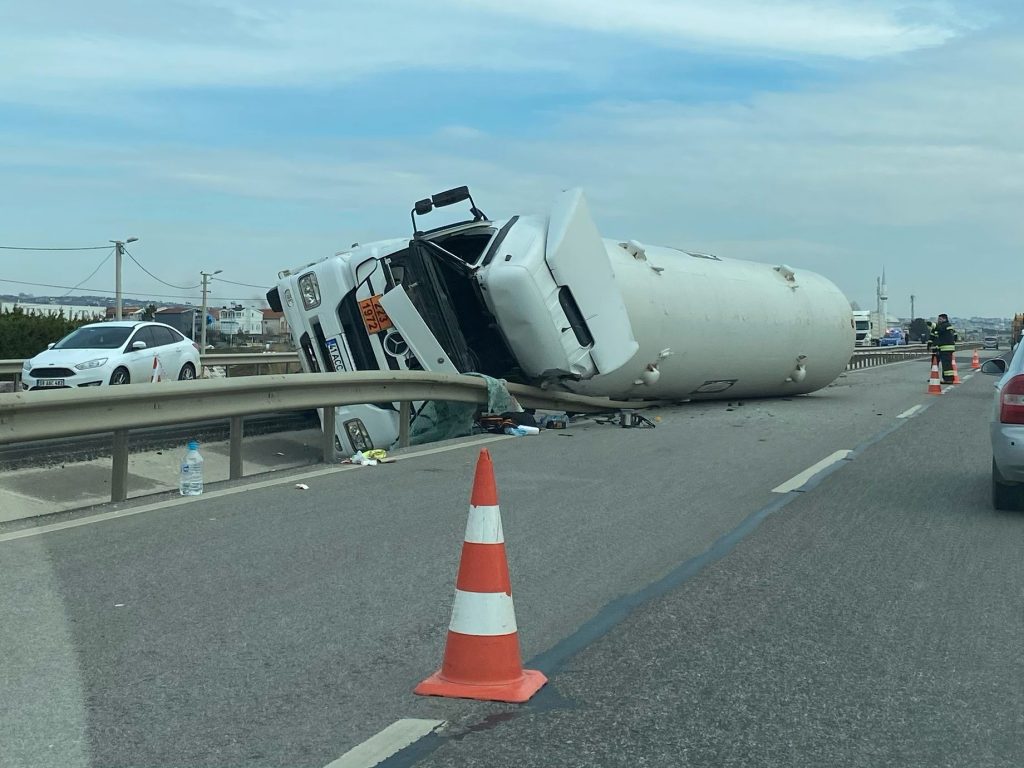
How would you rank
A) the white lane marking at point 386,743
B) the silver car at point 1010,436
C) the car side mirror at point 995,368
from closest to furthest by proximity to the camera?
the white lane marking at point 386,743 < the silver car at point 1010,436 < the car side mirror at point 995,368

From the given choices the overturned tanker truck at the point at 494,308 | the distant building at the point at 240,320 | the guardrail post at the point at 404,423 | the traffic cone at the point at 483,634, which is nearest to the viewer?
the traffic cone at the point at 483,634

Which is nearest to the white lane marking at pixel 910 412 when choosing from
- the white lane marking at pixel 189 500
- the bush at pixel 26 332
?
the white lane marking at pixel 189 500

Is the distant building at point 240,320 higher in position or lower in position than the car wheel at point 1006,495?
higher

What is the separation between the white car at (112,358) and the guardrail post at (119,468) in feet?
32.7

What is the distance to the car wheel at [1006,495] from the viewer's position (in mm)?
9031

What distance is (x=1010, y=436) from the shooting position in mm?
8664

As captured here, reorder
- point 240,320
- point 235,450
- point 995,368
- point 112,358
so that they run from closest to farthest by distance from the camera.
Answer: point 235,450, point 995,368, point 112,358, point 240,320

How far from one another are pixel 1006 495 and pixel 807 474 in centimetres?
244

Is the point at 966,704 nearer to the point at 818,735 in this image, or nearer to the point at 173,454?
the point at 818,735

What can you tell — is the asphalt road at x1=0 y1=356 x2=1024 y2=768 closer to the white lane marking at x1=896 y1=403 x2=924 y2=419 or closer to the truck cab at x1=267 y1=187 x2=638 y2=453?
the truck cab at x1=267 y1=187 x2=638 y2=453

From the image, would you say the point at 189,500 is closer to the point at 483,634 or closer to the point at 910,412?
the point at 483,634

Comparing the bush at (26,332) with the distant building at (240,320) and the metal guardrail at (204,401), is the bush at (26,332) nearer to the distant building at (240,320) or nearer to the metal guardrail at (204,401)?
the metal guardrail at (204,401)

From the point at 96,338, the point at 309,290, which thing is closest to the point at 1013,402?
the point at 309,290

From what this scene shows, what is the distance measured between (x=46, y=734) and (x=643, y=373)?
46.2 feet
